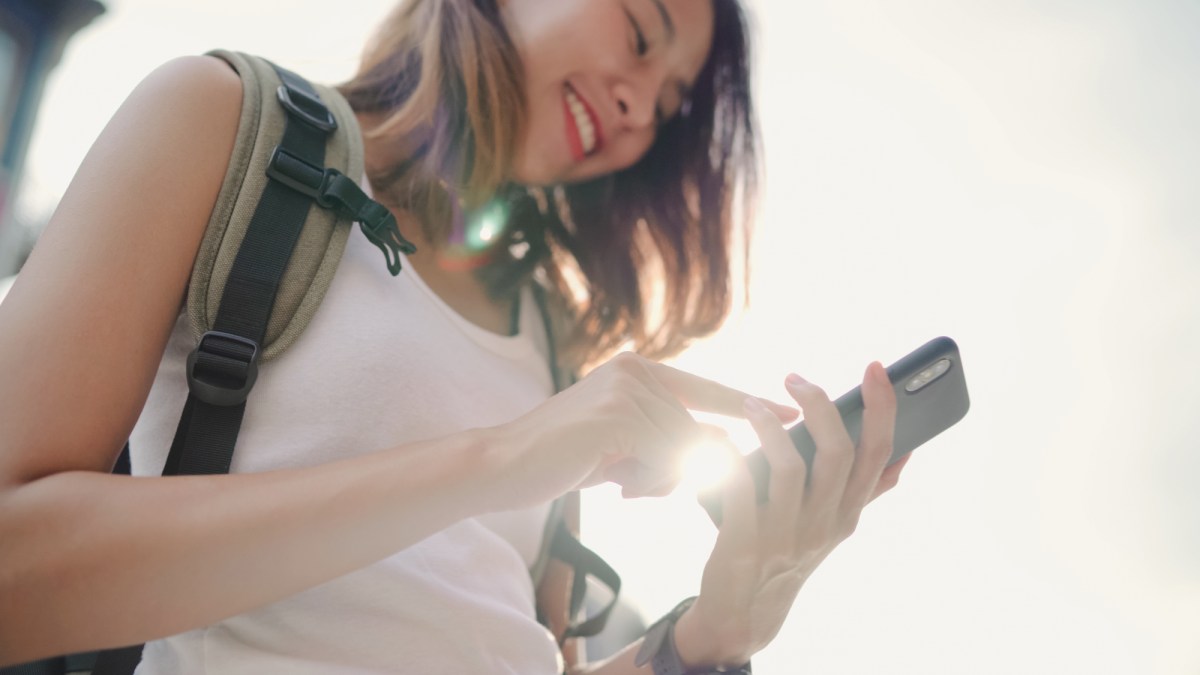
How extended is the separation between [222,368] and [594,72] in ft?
1.66

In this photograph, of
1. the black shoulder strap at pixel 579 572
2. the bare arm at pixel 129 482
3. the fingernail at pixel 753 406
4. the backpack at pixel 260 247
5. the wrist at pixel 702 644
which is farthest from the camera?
the black shoulder strap at pixel 579 572

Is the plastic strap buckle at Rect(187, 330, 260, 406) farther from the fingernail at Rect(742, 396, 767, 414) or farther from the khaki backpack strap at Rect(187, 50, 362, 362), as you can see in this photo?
the fingernail at Rect(742, 396, 767, 414)

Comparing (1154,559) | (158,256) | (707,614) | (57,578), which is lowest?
(1154,559)

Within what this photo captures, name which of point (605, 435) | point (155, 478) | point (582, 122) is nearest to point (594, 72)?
point (582, 122)

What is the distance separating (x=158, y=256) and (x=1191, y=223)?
1.97m

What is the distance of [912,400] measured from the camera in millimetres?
631

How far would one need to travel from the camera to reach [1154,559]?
4.99ft

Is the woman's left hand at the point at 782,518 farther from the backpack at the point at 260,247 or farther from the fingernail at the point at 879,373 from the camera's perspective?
the backpack at the point at 260,247

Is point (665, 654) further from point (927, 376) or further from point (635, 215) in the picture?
point (635, 215)

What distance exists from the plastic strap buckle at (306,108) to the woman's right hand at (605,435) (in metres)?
0.29

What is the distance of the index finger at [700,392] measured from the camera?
22.5 inches

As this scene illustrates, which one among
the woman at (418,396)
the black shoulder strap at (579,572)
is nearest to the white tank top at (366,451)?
the woman at (418,396)

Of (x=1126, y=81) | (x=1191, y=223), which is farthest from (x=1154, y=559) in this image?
(x=1126, y=81)

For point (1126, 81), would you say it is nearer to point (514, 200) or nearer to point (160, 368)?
point (514, 200)
